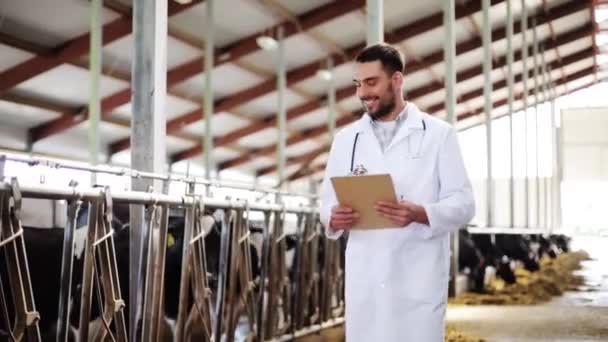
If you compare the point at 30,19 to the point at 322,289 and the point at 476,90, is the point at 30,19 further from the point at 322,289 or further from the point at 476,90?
→ the point at 476,90

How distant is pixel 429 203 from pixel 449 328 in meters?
4.61

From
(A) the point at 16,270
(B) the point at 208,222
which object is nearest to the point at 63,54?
(B) the point at 208,222

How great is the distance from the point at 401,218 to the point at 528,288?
8.65 meters

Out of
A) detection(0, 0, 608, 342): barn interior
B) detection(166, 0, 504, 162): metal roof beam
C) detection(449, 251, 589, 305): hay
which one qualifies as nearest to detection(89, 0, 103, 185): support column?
detection(0, 0, 608, 342): barn interior

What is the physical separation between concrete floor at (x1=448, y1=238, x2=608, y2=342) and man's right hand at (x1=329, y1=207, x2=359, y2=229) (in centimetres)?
415

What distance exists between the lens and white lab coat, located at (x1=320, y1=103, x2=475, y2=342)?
7.88ft

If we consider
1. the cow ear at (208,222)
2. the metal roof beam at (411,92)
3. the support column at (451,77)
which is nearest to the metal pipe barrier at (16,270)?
the cow ear at (208,222)

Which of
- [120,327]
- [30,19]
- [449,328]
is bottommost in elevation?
[449,328]

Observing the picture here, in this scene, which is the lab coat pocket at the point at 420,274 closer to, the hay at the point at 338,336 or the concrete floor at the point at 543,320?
the hay at the point at 338,336

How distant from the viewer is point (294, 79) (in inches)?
634

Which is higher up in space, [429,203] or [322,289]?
[429,203]

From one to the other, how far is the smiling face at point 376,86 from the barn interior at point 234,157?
3.99 ft

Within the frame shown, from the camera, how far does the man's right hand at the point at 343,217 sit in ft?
8.03

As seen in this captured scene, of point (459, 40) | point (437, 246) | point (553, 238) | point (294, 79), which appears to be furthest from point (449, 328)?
point (553, 238)
